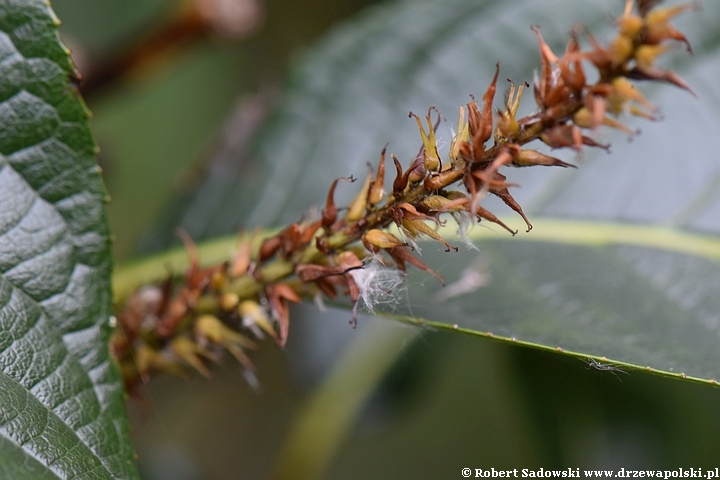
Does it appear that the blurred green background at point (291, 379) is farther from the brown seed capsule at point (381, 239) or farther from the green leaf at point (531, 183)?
the brown seed capsule at point (381, 239)

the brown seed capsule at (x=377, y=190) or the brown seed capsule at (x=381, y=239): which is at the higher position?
the brown seed capsule at (x=377, y=190)

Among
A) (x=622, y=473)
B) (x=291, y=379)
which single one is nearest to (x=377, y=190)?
(x=622, y=473)

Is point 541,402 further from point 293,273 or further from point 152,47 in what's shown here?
point 152,47

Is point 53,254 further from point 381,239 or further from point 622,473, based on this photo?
point 622,473

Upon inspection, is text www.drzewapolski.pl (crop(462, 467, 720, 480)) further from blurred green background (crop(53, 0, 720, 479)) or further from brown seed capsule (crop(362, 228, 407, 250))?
brown seed capsule (crop(362, 228, 407, 250))

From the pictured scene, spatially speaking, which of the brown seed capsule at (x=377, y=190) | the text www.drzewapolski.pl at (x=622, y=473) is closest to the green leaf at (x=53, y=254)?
the brown seed capsule at (x=377, y=190)

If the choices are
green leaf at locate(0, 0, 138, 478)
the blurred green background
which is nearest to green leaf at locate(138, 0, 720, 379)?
the blurred green background
